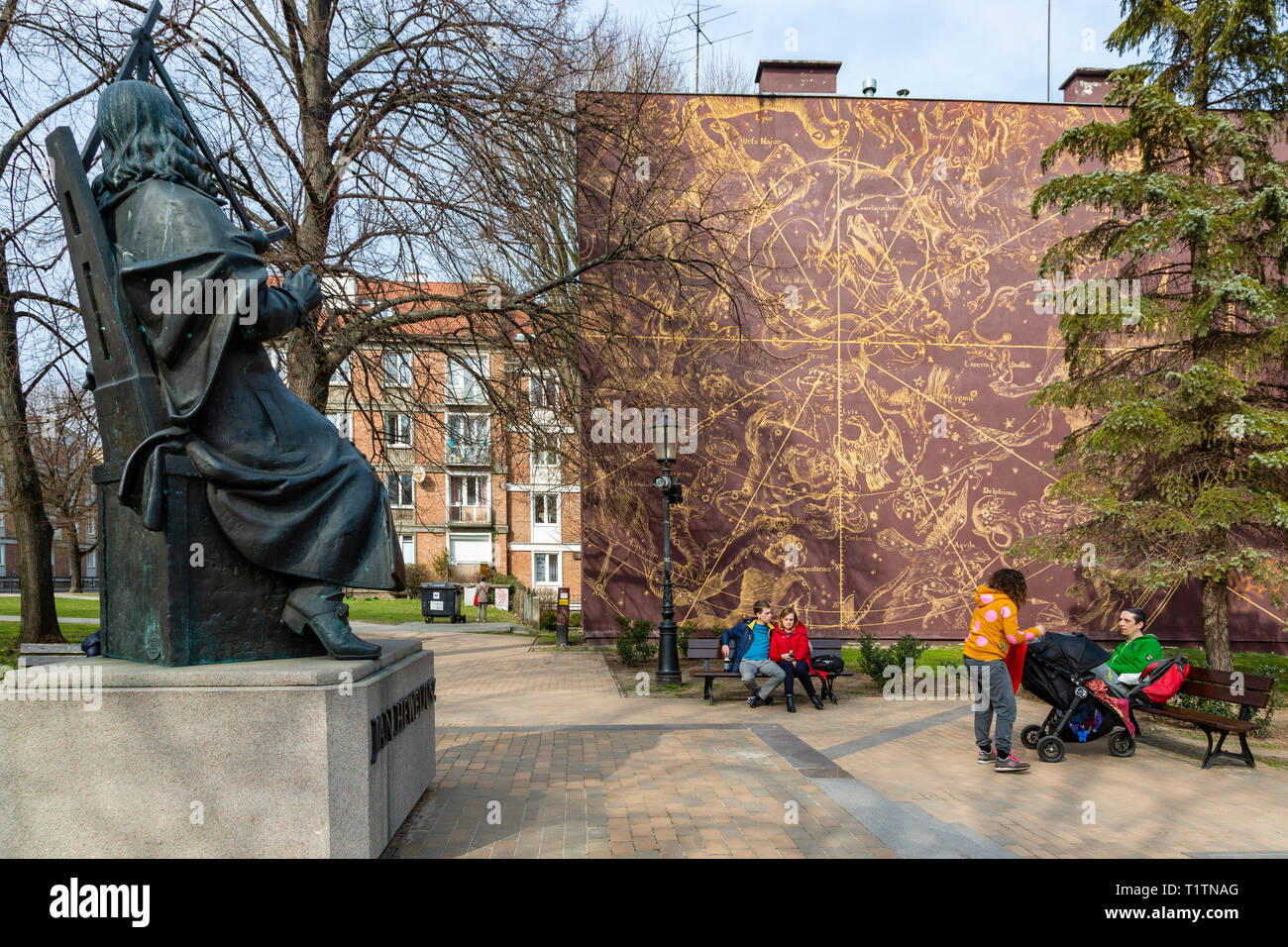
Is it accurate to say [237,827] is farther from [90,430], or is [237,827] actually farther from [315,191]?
[90,430]

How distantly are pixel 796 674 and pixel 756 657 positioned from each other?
1.83 ft

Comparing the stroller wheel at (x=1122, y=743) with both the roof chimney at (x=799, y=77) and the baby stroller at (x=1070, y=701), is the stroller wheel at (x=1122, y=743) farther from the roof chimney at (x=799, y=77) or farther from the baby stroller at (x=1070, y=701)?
the roof chimney at (x=799, y=77)

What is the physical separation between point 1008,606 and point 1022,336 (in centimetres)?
1227

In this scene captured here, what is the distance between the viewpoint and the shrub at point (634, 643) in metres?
15.4

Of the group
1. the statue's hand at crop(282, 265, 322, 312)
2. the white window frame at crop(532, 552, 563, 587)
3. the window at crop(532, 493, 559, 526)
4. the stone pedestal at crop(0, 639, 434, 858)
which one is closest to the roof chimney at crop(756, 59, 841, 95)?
the statue's hand at crop(282, 265, 322, 312)

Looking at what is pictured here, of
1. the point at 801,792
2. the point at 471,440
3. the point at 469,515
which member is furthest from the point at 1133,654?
the point at 469,515

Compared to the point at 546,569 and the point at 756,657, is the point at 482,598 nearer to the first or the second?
the point at 546,569

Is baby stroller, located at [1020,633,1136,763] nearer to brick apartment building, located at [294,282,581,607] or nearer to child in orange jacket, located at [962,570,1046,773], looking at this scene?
child in orange jacket, located at [962,570,1046,773]

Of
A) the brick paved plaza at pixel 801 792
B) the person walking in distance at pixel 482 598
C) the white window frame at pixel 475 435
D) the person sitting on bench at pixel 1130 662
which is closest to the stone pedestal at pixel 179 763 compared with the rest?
the brick paved plaza at pixel 801 792

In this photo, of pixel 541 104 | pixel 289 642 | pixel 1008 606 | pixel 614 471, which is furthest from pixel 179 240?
pixel 614 471

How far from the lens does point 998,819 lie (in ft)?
19.9

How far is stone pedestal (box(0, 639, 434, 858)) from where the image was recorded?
13.0 ft

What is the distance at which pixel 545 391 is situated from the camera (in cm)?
1289

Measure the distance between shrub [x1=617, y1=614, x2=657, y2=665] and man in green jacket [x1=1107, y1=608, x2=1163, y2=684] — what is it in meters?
8.25
